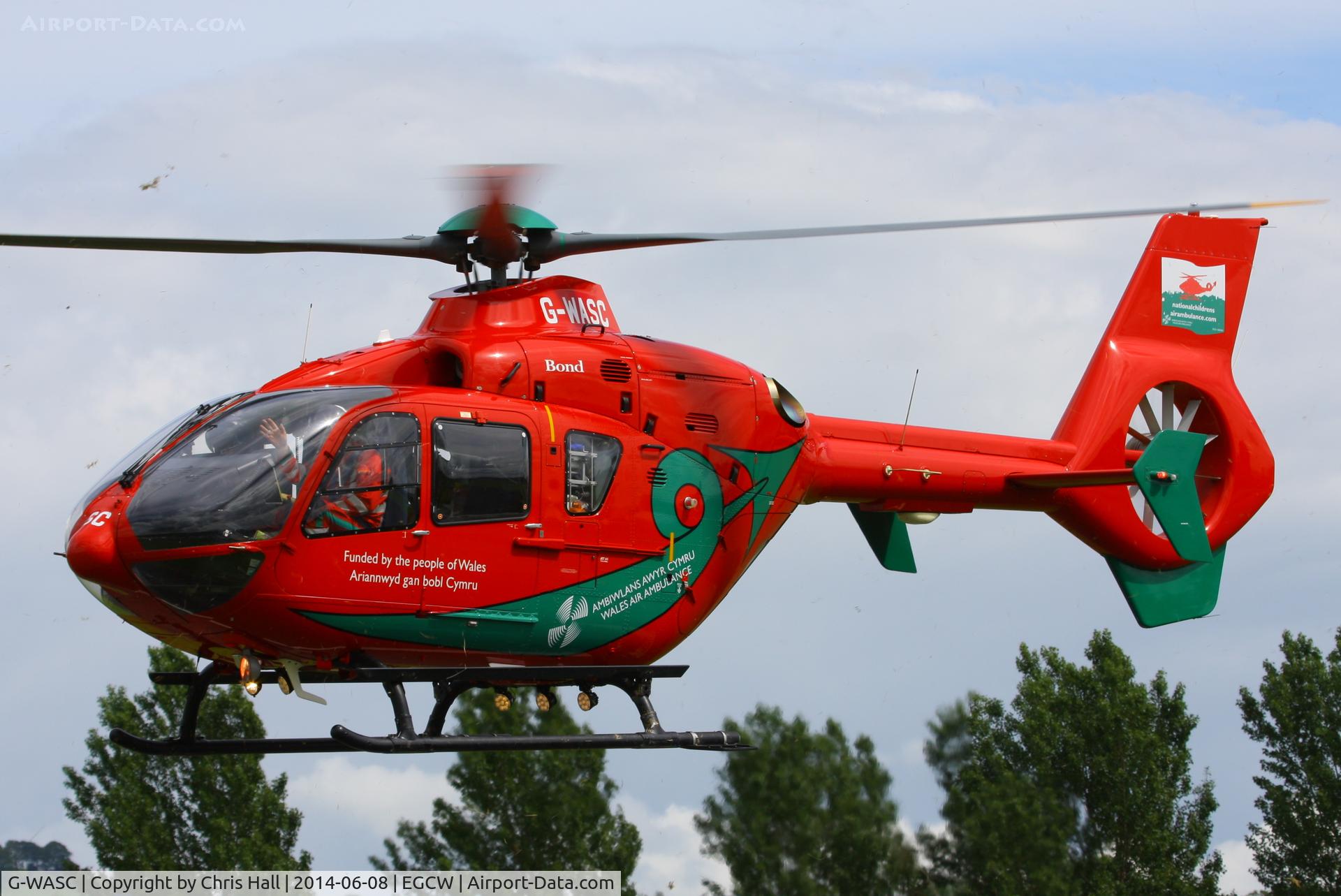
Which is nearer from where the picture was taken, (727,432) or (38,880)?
(727,432)

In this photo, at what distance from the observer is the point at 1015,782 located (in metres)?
16.1

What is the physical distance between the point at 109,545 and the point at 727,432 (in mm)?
4266

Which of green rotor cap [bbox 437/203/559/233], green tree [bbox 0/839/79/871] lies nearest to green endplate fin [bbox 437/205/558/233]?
green rotor cap [bbox 437/203/559/233]

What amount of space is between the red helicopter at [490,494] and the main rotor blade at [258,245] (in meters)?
0.02

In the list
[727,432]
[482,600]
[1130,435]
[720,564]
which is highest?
[1130,435]

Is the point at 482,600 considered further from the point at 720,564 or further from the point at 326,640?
the point at 720,564

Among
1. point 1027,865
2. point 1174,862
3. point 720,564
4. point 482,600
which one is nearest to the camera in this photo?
point 482,600

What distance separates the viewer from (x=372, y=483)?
971cm

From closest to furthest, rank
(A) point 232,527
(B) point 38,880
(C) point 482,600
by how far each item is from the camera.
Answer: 1. (A) point 232,527
2. (C) point 482,600
3. (B) point 38,880

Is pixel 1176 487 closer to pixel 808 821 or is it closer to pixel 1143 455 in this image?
pixel 1143 455

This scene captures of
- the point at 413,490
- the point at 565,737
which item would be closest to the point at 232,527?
the point at 413,490

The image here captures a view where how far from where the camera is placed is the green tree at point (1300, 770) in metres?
22.0

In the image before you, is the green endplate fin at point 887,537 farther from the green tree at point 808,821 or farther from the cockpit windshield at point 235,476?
the cockpit windshield at point 235,476

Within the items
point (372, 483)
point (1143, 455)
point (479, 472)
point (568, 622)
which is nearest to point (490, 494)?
point (479, 472)
